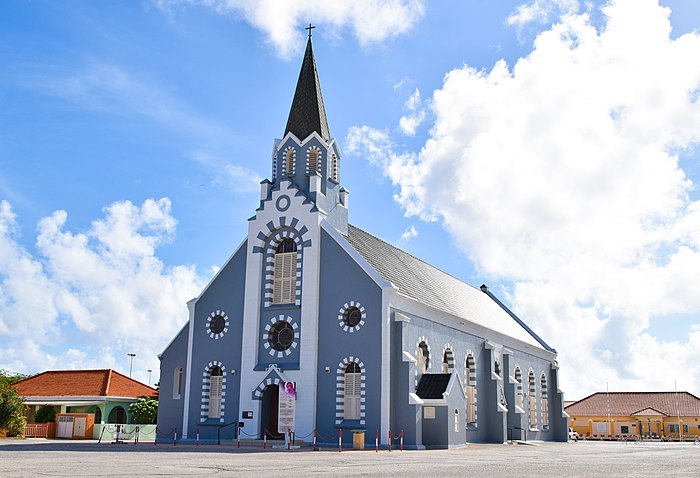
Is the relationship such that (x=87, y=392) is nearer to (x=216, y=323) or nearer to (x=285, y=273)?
(x=216, y=323)

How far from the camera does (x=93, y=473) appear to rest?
16297 mm

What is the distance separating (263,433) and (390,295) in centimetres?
962

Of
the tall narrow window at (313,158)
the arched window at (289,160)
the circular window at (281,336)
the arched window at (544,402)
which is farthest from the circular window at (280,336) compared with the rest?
the arched window at (544,402)

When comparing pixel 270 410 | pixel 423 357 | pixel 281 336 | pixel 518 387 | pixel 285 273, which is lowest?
pixel 270 410

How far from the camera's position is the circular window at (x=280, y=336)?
39.6 m

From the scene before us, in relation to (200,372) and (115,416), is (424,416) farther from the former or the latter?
(115,416)

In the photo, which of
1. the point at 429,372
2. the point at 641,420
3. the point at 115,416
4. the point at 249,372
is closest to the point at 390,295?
the point at 429,372

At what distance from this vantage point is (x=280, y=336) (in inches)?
1586

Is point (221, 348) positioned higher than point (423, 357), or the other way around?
point (221, 348)

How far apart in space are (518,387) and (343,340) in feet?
71.5

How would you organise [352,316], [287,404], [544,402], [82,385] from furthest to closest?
[544,402] → [82,385] → [352,316] → [287,404]

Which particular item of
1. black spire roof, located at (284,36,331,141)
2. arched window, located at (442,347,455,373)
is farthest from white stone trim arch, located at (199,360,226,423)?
black spire roof, located at (284,36,331,141)

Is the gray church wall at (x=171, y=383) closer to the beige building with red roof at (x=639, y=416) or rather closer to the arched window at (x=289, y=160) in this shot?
the arched window at (x=289, y=160)

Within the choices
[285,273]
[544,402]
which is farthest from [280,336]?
[544,402]
